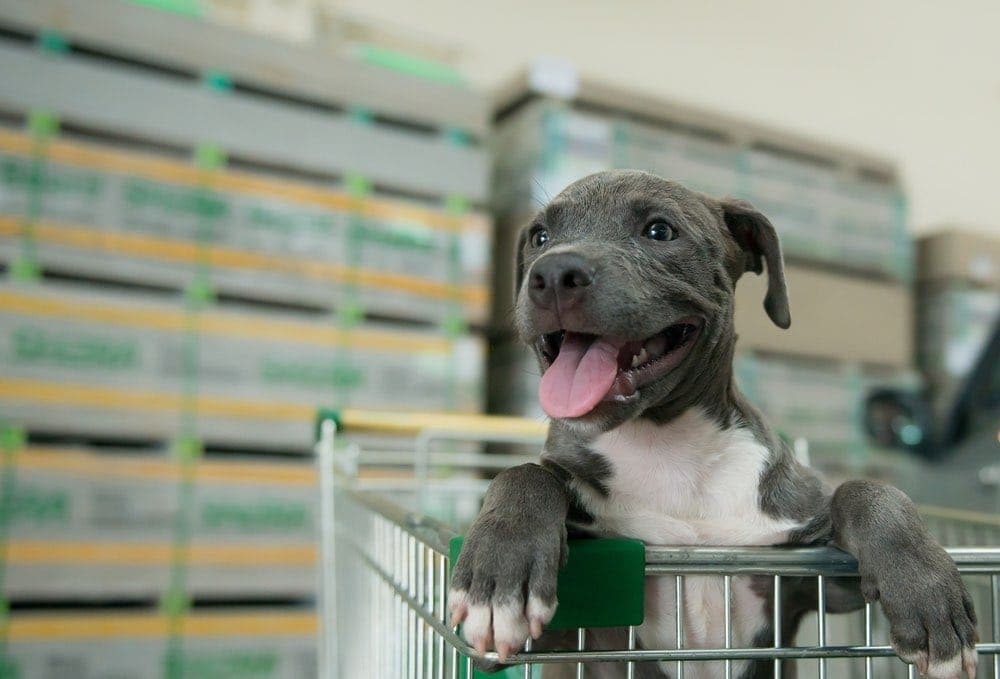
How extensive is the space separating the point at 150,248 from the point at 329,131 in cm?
77

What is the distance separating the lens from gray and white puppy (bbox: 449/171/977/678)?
2.54 ft

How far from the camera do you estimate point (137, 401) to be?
272cm

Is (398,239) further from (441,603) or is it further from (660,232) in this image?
(441,603)

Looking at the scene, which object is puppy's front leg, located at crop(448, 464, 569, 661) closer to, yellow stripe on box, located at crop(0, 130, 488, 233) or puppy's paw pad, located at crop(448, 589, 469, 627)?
puppy's paw pad, located at crop(448, 589, 469, 627)

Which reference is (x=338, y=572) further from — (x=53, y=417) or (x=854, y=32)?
(x=854, y=32)

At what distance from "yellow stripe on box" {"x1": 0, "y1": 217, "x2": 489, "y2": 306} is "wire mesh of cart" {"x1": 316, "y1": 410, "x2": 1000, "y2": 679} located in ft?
4.57

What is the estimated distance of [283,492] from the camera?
2865 mm

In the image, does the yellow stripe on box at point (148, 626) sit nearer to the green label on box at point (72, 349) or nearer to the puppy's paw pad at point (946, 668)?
the green label on box at point (72, 349)

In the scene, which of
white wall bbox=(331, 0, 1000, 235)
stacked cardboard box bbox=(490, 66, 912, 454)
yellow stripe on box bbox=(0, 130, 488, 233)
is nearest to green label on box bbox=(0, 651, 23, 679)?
yellow stripe on box bbox=(0, 130, 488, 233)

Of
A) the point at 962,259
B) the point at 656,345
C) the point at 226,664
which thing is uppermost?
the point at 962,259

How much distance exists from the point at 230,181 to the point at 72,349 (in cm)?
76

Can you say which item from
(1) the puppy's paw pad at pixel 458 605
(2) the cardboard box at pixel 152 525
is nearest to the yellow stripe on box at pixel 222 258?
(2) the cardboard box at pixel 152 525

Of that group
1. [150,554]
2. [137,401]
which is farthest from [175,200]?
[150,554]

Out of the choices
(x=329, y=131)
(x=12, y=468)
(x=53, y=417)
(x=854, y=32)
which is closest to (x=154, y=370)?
(x=53, y=417)
